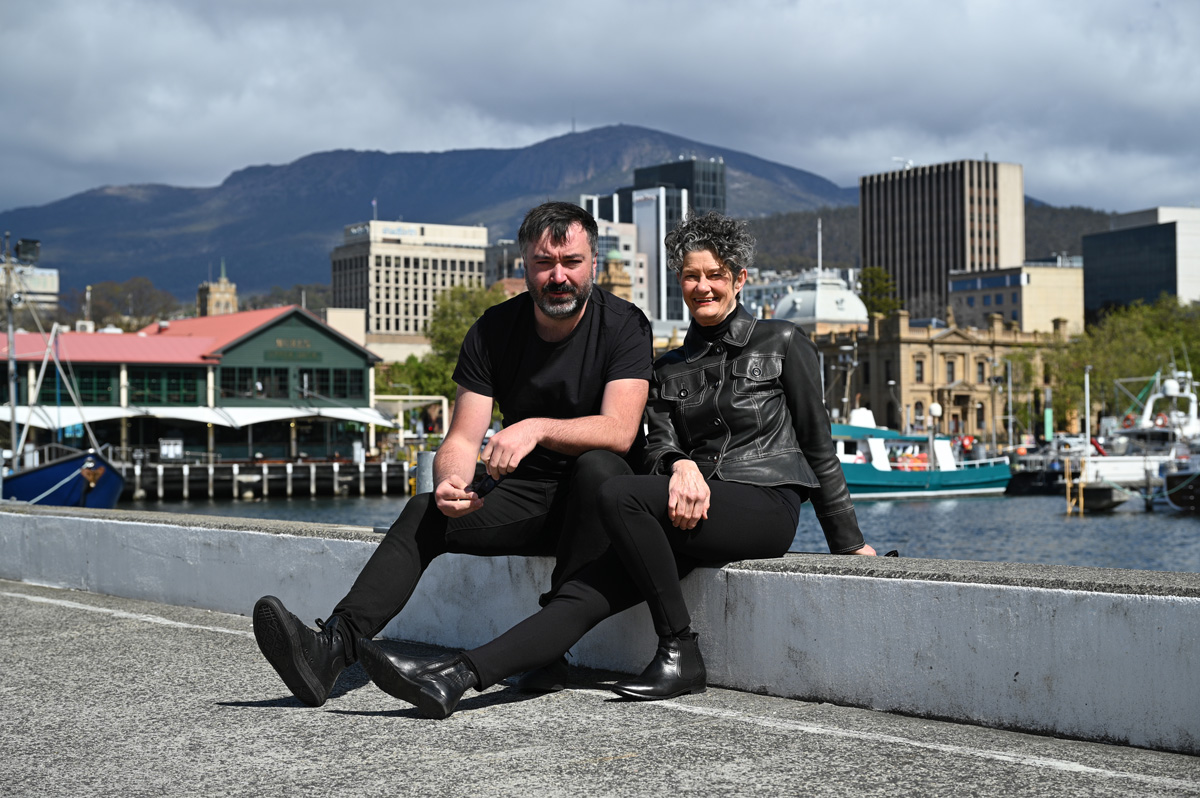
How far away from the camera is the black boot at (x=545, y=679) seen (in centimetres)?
496

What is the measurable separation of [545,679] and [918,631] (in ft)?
4.27

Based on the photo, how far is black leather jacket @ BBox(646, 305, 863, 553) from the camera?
16.4 ft

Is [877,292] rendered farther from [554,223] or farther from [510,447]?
[510,447]

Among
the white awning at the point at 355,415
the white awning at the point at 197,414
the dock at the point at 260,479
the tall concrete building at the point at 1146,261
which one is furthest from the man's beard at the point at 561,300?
the tall concrete building at the point at 1146,261

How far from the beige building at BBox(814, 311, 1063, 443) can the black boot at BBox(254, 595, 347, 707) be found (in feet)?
355

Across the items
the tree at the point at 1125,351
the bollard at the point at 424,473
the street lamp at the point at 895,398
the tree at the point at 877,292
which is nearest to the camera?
the bollard at the point at 424,473

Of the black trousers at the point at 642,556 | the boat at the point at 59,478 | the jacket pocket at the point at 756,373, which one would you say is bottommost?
the boat at the point at 59,478

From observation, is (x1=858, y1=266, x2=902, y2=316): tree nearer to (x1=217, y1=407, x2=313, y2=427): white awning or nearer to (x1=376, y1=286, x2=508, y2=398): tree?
(x1=376, y1=286, x2=508, y2=398): tree

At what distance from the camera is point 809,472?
503 cm

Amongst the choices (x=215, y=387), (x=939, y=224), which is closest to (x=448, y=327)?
(x=215, y=387)

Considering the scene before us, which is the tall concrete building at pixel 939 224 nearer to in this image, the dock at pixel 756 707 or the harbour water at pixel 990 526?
the harbour water at pixel 990 526

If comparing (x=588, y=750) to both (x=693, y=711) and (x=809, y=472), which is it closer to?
(x=693, y=711)

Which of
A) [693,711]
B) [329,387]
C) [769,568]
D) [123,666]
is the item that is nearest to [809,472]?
→ [769,568]

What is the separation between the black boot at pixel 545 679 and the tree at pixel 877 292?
435ft
